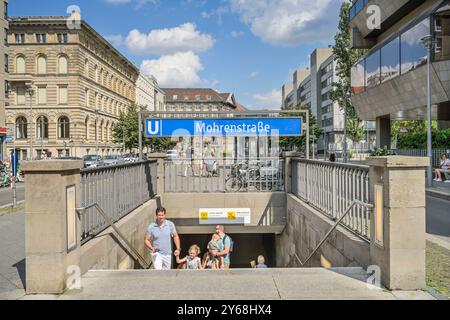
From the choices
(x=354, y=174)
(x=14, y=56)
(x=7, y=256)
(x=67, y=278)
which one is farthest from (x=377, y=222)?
(x=14, y=56)

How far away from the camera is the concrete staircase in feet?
14.5

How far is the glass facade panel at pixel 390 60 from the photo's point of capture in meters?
26.4

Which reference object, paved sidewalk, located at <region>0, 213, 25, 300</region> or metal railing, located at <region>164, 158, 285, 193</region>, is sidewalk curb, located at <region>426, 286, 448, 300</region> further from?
metal railing, located at <region>164, 158, 285, 193</region>

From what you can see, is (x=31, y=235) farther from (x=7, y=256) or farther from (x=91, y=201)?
(x=7, y=256)

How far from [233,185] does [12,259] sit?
7.50m

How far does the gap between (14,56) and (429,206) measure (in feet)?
189

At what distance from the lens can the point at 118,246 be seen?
715 cm

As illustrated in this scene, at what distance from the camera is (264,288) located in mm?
4648

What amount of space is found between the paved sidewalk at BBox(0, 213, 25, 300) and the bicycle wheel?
5.80m

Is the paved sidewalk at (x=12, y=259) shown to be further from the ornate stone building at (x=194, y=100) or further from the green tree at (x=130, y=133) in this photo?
the ornate stone building at (x=194, y=100)

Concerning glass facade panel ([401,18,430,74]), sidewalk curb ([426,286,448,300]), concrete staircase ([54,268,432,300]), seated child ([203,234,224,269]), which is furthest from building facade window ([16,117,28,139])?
sidewalk curb ([426,286,448,300])

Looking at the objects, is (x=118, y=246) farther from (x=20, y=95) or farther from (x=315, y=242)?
(x=20, y=95)

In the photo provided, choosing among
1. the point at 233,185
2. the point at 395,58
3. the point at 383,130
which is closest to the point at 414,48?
the point at 395,58

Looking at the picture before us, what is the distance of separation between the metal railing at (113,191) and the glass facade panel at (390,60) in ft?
68.9
